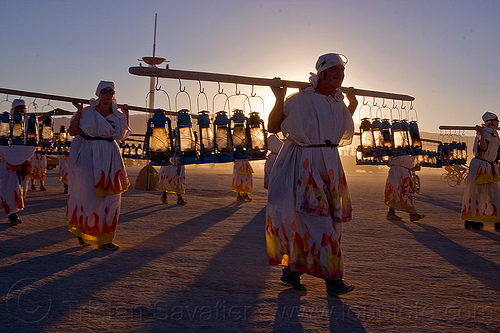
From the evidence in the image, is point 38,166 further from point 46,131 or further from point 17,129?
point 17,129

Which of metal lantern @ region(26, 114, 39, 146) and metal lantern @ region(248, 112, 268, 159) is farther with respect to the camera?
metal lantern @ region(26, 114, 39, 146)

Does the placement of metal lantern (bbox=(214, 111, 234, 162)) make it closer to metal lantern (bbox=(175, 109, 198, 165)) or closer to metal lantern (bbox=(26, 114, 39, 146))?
metal lantern (bbox=(175, 109, 198, 165))

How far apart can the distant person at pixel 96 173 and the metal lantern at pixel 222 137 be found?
5.26 ft

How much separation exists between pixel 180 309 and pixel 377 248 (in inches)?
159

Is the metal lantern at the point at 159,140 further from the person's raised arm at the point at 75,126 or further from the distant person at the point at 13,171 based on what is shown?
the distant person at the point at 13,171

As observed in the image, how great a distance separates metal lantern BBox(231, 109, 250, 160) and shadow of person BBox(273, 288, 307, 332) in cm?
200

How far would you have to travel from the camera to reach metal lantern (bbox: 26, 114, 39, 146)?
26.8 feet

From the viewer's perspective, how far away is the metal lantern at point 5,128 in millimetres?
8078

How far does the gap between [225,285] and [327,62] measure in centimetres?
246

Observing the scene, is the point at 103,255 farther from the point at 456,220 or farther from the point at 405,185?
the point at 456,220

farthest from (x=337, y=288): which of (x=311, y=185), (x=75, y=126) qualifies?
(x=75, y=126)

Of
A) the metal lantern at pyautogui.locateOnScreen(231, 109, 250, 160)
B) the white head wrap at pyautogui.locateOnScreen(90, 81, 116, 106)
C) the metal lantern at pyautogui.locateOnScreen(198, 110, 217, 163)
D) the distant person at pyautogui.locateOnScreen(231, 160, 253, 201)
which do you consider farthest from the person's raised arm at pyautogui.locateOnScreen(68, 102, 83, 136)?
A: the distant person at pyautogui.locateOnScreen(231, 160, 253, 201)

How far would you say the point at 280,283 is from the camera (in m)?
4.70

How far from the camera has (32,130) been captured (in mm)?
8234
